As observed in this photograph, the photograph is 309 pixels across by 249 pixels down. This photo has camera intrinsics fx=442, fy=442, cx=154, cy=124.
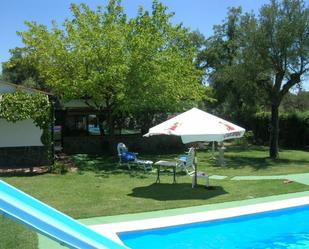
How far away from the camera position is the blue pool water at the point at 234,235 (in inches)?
350

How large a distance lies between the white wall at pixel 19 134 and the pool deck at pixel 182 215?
8.96m

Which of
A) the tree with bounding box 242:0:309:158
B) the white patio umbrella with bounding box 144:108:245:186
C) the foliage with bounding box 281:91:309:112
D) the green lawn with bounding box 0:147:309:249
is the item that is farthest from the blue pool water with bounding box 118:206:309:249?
the foliage with bounding box 281:91:309:112

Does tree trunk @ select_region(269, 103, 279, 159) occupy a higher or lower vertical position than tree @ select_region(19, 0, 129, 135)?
lower

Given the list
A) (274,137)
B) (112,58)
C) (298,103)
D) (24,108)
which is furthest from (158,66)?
(298,103)

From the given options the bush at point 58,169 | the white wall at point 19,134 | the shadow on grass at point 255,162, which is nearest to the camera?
the bush at point 58,169

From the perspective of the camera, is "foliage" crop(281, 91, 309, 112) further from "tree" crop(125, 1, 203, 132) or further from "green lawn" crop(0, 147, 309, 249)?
"green lawn" crop(0, 147, 309, 249)

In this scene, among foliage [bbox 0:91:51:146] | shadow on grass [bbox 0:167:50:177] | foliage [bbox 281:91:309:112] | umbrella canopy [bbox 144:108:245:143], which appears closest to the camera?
umbrella canopy [bbox 144:108:245:143]

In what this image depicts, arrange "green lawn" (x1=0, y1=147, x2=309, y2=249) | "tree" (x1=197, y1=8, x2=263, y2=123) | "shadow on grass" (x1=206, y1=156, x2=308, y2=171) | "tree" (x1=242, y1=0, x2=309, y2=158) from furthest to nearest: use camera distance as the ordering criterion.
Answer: "tree" (x1=197, y1=8, x2=263, y2=123) < "tree" (x1=242, y1=0, x2=309, y2=158) < "shadow on grass" (x1=206, y1=156, x2=308, y2=171) < "green lawn" (x1=0, y1=147, x2=309, y2=249)

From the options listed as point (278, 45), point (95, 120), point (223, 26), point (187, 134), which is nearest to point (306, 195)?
point (187, 134)

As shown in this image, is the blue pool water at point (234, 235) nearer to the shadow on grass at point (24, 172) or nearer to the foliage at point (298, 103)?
the shadow on grass at point (24, 172)

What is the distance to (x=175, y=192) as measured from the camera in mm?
12875

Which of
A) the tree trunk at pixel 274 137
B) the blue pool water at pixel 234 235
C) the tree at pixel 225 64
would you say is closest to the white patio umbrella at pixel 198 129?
the blue pool water at pixel 234 235

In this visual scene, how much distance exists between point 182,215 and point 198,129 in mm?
3062

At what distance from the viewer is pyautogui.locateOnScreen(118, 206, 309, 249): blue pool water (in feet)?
29.2
